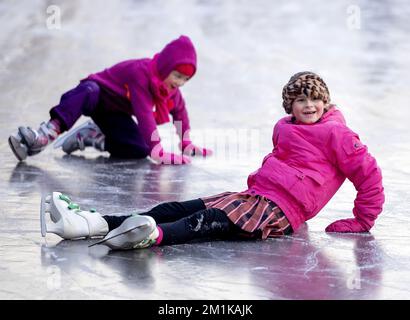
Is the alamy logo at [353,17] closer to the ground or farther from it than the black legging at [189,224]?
farther from it

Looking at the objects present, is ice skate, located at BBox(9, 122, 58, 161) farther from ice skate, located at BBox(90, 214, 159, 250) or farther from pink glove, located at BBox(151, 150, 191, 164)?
ice skate, located at BBox(90, 214, 159, 250)

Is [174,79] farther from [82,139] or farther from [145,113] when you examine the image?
[82,139]

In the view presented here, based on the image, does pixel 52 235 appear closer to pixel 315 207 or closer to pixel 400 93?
pixel 315 207

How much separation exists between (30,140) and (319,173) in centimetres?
232

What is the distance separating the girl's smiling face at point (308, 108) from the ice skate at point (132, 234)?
84 cm

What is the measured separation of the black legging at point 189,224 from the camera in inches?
134

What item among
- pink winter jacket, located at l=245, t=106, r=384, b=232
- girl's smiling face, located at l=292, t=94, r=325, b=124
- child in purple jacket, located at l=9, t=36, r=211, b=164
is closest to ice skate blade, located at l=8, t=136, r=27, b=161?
child in purple jacket, located at l=9, t=36, r=211, b=164

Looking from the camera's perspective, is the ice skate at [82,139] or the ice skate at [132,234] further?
the ice skate at [82,139]

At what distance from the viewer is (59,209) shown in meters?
3.46

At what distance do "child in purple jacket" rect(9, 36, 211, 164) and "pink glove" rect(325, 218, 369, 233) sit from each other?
1.90 metres

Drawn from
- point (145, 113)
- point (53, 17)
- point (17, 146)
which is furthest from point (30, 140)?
point (53, 17)

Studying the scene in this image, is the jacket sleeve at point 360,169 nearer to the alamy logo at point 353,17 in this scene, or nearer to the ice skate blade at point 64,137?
the ice skate blade at point 64,137

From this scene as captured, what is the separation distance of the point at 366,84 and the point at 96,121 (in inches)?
128

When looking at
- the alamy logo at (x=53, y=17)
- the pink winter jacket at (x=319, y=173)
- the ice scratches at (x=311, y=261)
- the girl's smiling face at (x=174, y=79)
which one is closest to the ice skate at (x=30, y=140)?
the girl's smiling face at (x=174, y=79)
